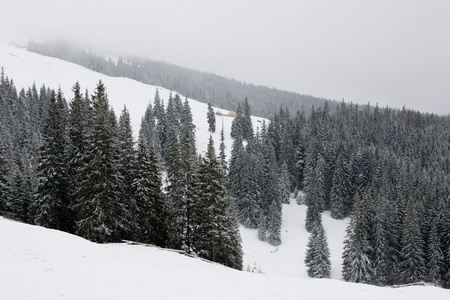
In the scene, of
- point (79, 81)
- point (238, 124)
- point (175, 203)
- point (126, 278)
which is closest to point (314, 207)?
point (238, 124)

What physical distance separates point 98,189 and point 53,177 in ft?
18.0

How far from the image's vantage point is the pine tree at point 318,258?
4588cm

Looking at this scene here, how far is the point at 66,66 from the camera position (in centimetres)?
16650

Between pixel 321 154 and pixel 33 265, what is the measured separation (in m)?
85.6

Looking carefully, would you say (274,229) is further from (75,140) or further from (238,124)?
(238,124)

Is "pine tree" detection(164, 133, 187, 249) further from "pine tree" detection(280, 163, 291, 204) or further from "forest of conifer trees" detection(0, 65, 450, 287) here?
"pine tree" detection(280, 163, 291, 204)

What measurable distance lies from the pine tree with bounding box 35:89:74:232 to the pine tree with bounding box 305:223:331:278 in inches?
1502

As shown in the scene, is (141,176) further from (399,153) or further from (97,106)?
(399,153)

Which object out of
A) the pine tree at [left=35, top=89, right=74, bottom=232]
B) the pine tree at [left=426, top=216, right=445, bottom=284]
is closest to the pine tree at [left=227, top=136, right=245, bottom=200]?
the pine tree at [left=426, top=216, right=445, bottom=284]

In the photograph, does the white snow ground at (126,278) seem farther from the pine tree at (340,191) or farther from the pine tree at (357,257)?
the pine tree at (340,191)

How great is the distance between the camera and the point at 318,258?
4647cm

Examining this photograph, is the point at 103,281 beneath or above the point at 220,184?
above

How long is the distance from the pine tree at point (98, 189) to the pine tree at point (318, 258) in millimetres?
35849

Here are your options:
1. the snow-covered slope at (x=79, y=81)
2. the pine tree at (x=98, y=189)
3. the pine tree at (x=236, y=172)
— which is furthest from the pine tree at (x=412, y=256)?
the snow-covered slope at (x=79, y=81)
